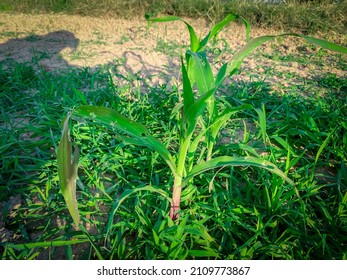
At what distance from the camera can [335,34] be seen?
3.28 metres

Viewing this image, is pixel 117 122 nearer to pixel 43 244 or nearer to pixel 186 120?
pixel 186 120

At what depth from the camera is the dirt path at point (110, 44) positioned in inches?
104

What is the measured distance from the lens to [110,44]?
10.1 feet

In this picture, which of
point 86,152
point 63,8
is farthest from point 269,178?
point 63,8

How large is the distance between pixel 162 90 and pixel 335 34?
2.48 m

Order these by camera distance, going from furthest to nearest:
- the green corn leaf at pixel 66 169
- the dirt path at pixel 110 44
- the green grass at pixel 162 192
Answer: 1. the dirt path at pixel 110 44
2. the green grass at pixel 162 192
3. the green corn leaf at pixel 66 169

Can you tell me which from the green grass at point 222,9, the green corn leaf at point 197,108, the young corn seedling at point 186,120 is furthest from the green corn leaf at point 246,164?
the green grass at point 222,9

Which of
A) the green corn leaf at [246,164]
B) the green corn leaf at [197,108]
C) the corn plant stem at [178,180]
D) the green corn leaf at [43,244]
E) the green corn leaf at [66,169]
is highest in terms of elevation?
the green corn leaf at [197,108]

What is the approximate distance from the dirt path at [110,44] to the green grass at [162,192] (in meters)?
0.71

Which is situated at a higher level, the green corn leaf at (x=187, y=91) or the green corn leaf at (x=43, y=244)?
the green corn leaf at (x=187, y=91)

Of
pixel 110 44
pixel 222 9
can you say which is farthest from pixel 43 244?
pixel 222 9

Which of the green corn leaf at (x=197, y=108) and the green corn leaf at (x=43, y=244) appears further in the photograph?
the green corn leaf at (x=43, y=244)

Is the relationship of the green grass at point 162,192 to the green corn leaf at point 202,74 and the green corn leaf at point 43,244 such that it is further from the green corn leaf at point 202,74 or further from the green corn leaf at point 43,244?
the green corn leaf at point 202,74

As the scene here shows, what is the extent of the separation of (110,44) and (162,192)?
95.8 inches
